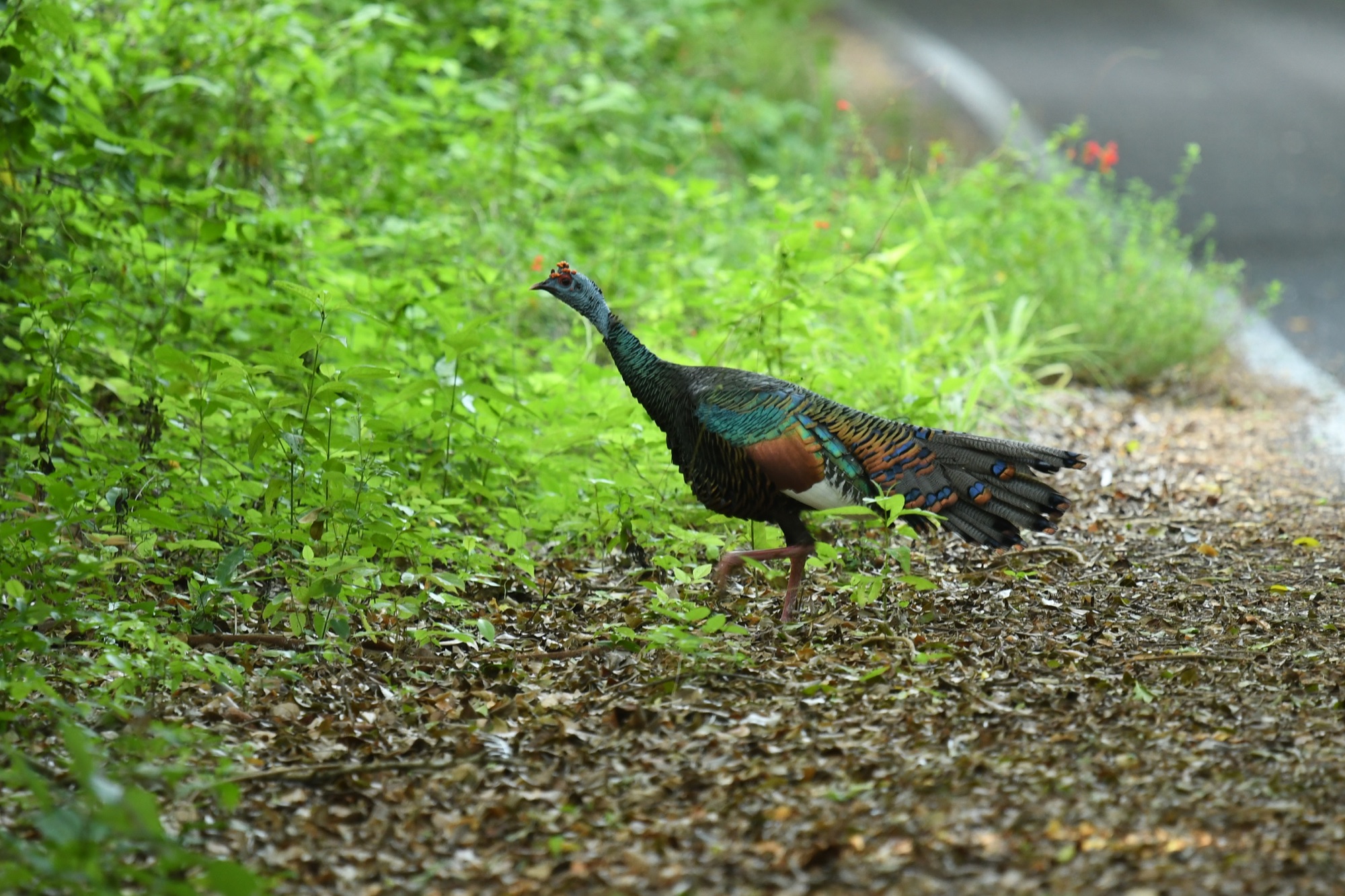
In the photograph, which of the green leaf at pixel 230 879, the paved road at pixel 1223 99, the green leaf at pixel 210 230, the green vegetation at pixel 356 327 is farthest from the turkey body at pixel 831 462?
the paved road at pixel 1223 99

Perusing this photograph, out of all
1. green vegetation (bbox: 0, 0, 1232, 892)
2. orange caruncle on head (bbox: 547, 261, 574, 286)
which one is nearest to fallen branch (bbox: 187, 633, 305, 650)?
green vegetation (bbox: 0, 0, 1232, 892)

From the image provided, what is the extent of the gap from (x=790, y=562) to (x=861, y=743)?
1.08 m

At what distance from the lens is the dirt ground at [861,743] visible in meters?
2.91

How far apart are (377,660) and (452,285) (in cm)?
275

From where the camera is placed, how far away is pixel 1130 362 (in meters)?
7.74

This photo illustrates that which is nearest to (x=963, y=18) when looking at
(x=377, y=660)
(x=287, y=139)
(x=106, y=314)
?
(x=287, y=139)

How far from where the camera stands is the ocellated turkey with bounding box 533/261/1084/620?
4.36 m

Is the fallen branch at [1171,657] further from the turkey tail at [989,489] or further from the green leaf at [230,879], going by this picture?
the green leaf at [230,879]

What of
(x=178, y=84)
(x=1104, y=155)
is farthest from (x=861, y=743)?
(x=1104, y=155)

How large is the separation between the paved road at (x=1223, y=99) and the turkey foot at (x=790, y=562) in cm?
494

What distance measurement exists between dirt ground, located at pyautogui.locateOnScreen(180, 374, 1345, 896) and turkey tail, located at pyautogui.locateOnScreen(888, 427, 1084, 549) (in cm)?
28

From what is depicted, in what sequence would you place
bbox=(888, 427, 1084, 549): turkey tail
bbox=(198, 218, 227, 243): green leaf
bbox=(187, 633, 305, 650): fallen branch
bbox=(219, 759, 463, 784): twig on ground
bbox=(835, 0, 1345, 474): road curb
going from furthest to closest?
bbox=(835, 0, 1345, 474): road curb, bbox=(198, 218, 227, 243): green leaf, bbox=(888, 427, 1084, 549): turkey tail, bbox=(187, 633, 305, 650): fallen branch, bbox=(219, 759, 463, 784): twig on ground

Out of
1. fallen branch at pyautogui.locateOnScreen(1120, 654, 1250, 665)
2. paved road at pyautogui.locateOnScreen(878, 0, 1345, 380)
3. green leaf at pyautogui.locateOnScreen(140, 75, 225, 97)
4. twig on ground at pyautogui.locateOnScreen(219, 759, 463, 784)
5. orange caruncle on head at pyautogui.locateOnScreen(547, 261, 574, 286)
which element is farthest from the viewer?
paved road at pyautogui.locateOnScreen(878, 0, 1345, 380)

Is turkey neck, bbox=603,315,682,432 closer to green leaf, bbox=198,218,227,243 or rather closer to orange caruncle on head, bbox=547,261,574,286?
orange caruncle on head, bbox=547,261,574,286
